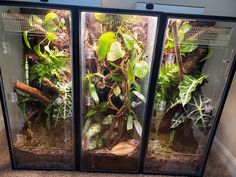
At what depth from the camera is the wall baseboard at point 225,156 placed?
1403 millimetres

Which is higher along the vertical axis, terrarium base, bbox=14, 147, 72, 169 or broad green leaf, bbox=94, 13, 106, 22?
broad green leaf, bbox=94, 13, 106, 22

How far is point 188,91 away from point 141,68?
294 mm

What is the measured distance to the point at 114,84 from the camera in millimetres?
1201

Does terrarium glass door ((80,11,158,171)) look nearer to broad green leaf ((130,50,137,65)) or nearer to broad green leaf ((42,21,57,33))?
broad green leaf ((130,50,137,65))

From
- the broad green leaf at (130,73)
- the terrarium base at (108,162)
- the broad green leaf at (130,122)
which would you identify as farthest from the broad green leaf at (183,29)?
the terrarium base at (108,162)

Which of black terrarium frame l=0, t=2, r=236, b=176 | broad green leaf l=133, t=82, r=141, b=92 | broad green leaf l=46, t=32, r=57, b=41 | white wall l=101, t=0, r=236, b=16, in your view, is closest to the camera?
black terrarium frame l=0, t=2, r=236, b=176

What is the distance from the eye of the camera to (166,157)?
134 centimetres

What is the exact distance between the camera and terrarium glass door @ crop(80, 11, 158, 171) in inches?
42.6

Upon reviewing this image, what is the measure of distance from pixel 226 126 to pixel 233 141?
0.11 m

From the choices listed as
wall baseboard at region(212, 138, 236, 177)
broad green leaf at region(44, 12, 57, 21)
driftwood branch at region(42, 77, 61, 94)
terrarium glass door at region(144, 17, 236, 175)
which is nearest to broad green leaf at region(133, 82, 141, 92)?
terrarium glass door at region(144, 17, 236, 175)

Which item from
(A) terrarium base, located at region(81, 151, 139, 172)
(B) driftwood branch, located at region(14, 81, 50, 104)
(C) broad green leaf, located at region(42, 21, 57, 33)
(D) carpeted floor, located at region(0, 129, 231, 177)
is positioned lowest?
(D) carpeted floor, located at region(0, 129, 231, 177)

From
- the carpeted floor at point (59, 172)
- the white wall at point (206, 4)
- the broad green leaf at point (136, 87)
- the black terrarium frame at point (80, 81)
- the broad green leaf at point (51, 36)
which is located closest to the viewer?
the black terrarium frame at point (80, 81)

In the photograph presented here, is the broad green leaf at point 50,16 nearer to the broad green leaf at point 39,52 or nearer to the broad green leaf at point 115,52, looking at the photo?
the broad green leaf at point 39,52

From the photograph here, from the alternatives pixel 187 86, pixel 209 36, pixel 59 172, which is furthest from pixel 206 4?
pixel 59 172
